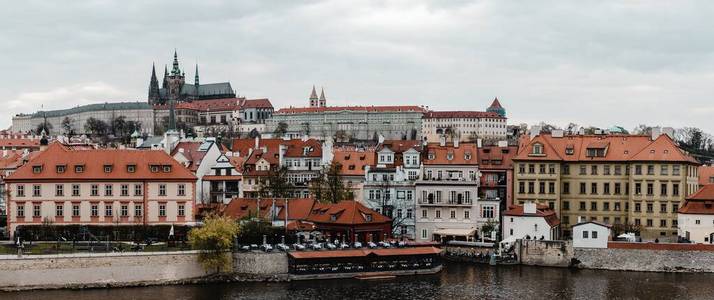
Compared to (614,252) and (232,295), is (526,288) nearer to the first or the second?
(614,252)

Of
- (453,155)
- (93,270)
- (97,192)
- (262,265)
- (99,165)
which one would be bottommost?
(262,265)

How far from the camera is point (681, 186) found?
2813 inches

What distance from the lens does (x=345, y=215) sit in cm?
6575

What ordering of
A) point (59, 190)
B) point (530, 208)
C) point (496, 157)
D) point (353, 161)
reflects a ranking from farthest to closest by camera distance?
point (353, 161)
point (496, 157)
point (530, 208)
point (59, 190)

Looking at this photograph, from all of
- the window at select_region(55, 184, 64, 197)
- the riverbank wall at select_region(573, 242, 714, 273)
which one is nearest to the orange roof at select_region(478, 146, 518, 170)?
the riverbank wall at select_region(573, 242, 714, 273)

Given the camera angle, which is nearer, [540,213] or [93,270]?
[93,270]

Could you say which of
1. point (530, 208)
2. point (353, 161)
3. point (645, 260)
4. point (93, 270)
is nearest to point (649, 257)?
point (645, 260)

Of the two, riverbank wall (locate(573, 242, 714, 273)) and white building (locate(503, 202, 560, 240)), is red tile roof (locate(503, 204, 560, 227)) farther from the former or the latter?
riverbank wall (locate(573, 242, 714, 273))

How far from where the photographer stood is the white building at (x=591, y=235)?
210 feet

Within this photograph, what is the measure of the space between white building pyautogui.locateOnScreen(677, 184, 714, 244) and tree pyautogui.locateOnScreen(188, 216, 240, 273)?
3374cm

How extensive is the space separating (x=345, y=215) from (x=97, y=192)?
18.2 meters

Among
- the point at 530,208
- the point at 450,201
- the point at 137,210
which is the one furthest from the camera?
the point at 450,201

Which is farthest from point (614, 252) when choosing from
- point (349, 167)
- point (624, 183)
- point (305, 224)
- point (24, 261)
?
point (24, 261)

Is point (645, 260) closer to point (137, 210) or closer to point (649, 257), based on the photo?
point (649, 257)
